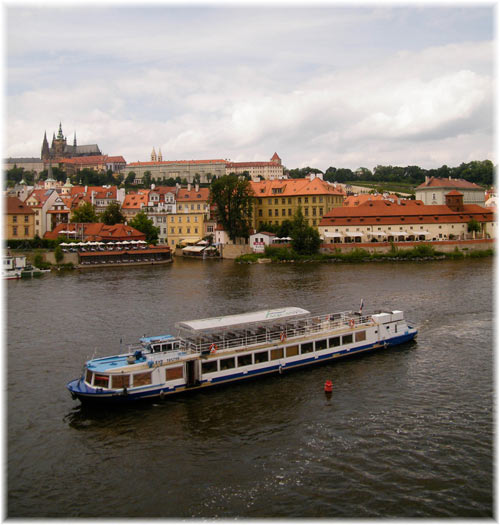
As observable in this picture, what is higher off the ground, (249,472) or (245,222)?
(245,222)

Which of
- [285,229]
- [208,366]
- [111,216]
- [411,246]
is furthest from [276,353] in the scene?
[111,216]

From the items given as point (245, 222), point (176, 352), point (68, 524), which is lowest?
point (68, 524)

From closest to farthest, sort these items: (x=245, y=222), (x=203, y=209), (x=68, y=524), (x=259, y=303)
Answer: (x=68, y=524) < (x=259, y=303) < (x=245, y=222) < (x=203, y=209)

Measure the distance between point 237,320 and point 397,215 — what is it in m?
60.2

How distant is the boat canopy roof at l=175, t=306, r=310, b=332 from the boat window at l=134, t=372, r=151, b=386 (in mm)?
3261

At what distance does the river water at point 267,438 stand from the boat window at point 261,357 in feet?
3.09

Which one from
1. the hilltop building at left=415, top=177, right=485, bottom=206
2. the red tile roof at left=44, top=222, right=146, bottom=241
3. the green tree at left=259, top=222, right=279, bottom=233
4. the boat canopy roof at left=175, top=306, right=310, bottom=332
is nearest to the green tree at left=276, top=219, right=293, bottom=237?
the green tree at left=259, top=222, right=279, bottom=233

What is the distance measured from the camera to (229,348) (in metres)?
24.3

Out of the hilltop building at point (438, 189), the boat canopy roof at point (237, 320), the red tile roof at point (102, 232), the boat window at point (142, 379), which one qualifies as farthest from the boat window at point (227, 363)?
the hilltop building at point (438, 189)

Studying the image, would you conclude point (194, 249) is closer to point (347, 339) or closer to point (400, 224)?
point (400, 224)

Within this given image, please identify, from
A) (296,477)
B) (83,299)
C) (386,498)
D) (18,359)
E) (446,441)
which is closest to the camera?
(386,498)

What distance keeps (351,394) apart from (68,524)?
12426 millimetres

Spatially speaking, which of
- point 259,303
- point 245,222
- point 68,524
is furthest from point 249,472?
point 245,222

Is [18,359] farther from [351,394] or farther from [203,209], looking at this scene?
[203,209]
